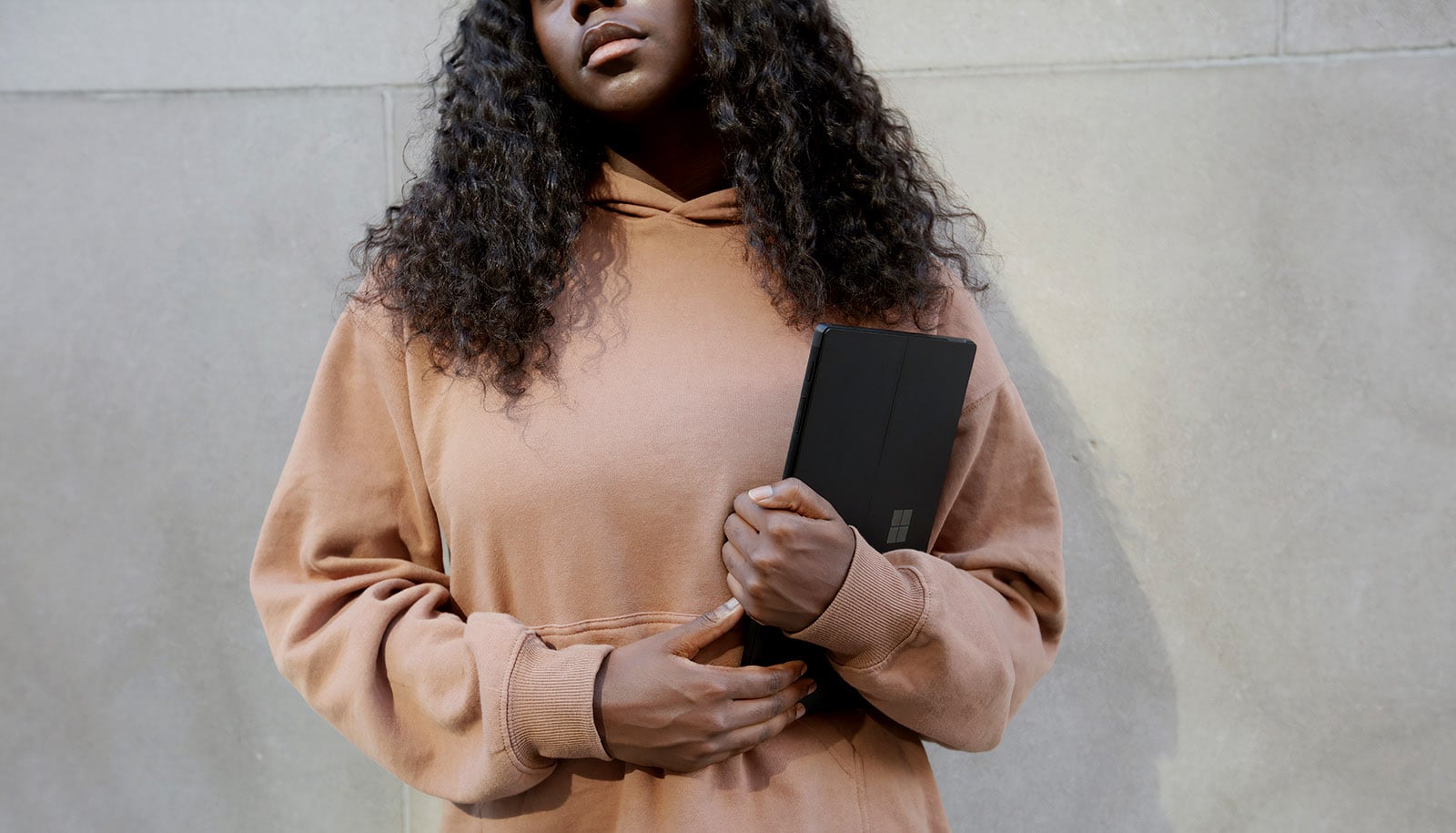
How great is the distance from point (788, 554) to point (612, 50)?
55cm

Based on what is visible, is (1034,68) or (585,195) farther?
(1034,68)

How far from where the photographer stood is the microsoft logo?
113 cm

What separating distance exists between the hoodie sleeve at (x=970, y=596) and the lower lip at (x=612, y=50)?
18.4 inches

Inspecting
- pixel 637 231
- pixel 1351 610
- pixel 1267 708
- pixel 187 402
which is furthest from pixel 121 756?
pixel 1351 610

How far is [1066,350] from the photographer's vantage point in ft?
5.69

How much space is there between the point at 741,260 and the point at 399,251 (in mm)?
378

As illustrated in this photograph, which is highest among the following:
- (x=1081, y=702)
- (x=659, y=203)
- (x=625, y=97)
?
(x=625, y=97)

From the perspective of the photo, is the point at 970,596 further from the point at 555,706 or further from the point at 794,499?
the point at 555,706

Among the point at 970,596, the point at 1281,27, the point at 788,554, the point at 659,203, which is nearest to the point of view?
the point at 788,554

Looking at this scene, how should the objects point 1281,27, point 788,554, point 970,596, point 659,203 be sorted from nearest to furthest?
point 788,554 → point 970,596 → point 659,203 → point 1281,27

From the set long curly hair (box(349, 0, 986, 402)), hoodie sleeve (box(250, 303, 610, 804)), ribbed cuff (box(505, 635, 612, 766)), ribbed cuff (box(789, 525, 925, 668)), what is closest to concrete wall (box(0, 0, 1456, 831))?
long curly hair (box(349, 0, 986, 402))

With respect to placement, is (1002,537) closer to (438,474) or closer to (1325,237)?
(438,474)

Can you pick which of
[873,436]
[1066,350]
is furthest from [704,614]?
[1066,350]

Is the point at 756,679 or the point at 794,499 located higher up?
the point at 794,499
